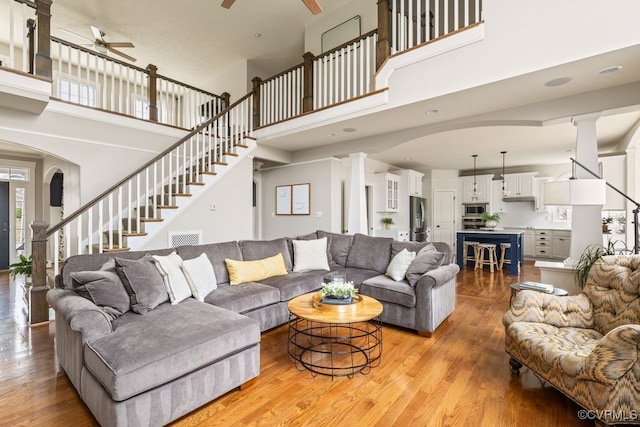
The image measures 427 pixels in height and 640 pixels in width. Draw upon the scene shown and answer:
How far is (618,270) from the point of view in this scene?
7.12 feet

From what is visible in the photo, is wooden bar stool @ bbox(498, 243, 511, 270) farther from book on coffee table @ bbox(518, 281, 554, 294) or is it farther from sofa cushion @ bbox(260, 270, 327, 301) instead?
sofa cushion @ bbox(260, 270, 327, 301)

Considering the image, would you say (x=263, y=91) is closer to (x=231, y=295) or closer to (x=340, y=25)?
(x=340, y=25)

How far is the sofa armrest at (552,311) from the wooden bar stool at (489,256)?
4.37 meters

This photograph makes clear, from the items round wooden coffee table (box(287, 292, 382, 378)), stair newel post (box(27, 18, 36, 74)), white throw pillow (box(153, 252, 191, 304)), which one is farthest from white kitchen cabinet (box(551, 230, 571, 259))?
stair newel post (box(27, 18, 36, 74))

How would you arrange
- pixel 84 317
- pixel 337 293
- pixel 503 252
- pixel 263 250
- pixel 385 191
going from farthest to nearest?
pixel 385 191
pixel 503 252
pixel 263 250
pixel 337 293
pixel 84 317

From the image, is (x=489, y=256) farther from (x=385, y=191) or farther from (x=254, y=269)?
(x=254, y=269)

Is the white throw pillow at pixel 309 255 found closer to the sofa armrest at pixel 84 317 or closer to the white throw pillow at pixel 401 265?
the white throw pillow at pixel 401 265

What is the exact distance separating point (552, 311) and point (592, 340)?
0.90 ft

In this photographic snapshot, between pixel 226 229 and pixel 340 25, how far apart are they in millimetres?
4299

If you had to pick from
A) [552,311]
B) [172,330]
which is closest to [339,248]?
[552,311]

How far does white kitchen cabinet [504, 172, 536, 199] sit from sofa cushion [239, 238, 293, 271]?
291 inches

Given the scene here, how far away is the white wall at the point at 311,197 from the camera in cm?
598

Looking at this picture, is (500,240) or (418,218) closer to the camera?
(500,240)

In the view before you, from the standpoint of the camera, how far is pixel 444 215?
9.05m
